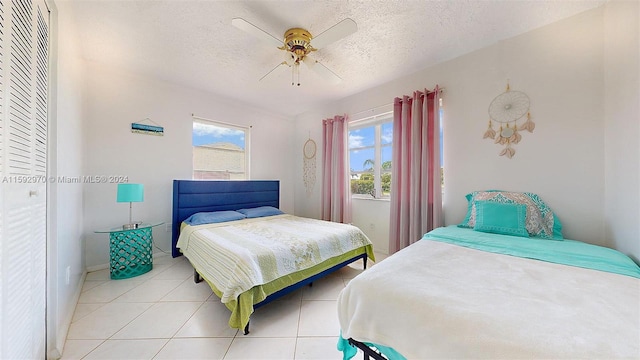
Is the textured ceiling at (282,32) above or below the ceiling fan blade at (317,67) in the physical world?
above

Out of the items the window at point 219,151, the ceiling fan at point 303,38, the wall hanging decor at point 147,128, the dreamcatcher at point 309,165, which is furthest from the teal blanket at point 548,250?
the wall hanging decor at point 147,128

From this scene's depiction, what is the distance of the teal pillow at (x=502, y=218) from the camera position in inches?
78.8

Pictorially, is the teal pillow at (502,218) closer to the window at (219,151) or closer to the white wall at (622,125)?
the white wall at (622,125)

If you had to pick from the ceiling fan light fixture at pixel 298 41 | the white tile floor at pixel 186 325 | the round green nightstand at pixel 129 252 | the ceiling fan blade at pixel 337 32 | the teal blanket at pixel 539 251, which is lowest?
the white tile floor at pixel 186 325

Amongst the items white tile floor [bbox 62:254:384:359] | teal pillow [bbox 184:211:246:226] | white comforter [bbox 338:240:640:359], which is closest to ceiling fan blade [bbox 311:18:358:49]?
white comforter [bbox 338:240:640:359]

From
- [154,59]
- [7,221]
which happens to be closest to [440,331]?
[7,221]

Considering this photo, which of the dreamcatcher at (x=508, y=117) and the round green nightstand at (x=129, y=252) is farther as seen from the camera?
the round green nightstand at (x=129, y=252)

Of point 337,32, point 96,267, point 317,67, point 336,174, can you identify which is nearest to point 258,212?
point 336,174

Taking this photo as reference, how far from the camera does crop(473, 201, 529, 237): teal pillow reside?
2.00 meters

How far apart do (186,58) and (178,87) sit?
37.2 inches

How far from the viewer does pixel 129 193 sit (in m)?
2.62

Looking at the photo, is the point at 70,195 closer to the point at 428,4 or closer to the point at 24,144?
the point at 24,144

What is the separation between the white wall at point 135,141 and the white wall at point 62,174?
0.49 metres

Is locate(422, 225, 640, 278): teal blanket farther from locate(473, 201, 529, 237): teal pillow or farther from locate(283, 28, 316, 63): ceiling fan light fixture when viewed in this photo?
locate(283, 28, 316, 63): ceiling fan light fixture
